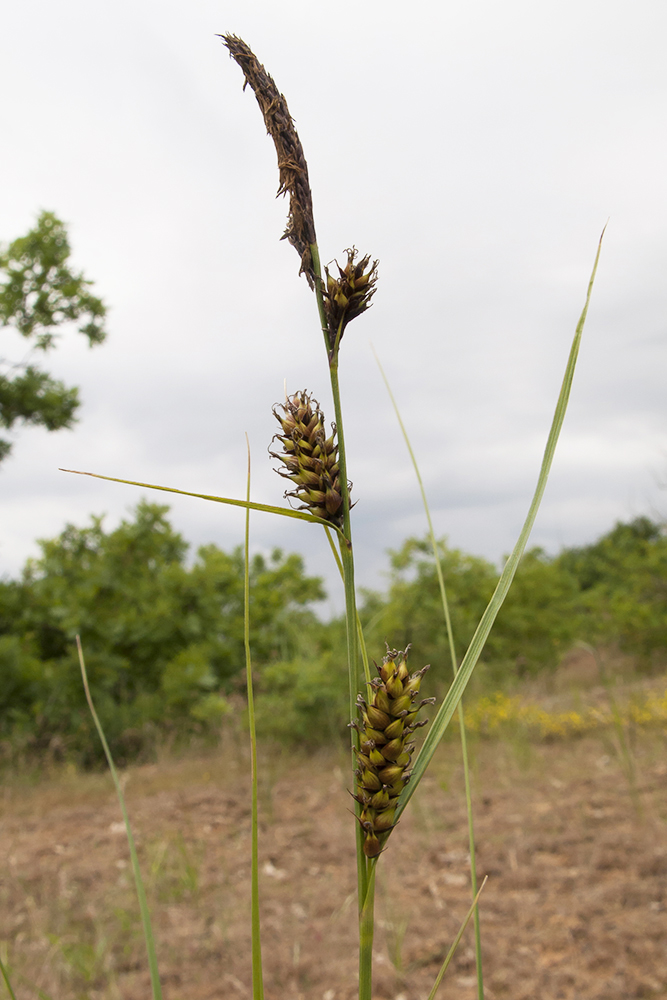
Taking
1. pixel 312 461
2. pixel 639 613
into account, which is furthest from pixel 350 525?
pixel 639 613

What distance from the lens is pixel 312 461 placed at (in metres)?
0.68

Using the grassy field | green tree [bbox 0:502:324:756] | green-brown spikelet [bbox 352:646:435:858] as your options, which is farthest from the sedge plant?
green tree [bbox 0:502:324:756]

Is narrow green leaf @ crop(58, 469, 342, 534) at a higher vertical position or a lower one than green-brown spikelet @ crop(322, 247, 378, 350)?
lower

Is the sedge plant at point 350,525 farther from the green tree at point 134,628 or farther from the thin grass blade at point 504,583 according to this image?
the green tree at point 134,628

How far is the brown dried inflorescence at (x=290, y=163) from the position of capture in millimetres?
690

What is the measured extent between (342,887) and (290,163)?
15.0 ft

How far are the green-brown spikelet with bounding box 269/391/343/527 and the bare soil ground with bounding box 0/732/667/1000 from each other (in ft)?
9.06

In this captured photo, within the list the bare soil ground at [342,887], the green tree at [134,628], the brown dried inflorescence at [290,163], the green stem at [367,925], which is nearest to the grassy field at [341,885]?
the bare soil ground at [342,887]

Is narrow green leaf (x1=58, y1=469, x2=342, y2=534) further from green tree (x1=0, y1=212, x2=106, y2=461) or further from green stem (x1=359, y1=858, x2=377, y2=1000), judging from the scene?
green tree (x1=0, y1=212, x2=106, y2=461)

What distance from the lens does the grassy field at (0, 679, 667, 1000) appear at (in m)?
3.19

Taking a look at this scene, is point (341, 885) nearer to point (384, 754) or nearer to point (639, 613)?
point (384, 754)

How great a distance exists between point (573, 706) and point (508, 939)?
5.78 meters

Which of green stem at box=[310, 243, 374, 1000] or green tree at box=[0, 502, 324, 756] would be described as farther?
green tree at box=[0, 502, 324, 756]

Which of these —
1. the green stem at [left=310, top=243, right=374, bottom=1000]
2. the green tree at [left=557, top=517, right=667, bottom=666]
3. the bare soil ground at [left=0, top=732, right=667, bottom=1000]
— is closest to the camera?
the green stem at [left=310, top=243, right=374, bottom=1000]
